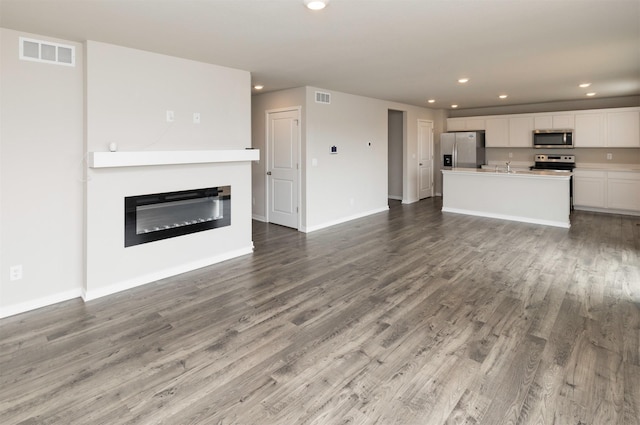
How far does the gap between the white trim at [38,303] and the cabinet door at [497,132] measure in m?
9.00

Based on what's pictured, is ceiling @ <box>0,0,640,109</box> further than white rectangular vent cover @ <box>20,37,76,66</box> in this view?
No

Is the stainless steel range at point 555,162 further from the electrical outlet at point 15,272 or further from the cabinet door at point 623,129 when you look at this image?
the electrical outlet at point 15,272

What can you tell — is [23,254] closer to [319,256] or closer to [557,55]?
[319,256]

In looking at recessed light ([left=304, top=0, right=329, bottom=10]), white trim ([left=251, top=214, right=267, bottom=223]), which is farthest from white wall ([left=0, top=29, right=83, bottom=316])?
white trim ([left=251, top=214, right=267, bottom=223])

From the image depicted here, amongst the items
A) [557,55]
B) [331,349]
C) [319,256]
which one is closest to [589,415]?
[331,349]

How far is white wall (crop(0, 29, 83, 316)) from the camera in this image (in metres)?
3.18

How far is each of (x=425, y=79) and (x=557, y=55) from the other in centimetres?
179

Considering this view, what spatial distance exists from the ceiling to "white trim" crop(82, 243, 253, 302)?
2.36 metres

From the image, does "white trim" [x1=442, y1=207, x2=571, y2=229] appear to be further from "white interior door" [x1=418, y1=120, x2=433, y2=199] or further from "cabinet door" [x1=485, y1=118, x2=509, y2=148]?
"cabinet door" [x1=485, y1=118, x2=509, y2=148]

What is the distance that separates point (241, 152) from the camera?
186 inches

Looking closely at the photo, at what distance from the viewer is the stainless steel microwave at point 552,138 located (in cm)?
807

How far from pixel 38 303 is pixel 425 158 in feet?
28.4

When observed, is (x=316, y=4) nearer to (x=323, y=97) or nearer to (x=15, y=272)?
(x=15, y=272)

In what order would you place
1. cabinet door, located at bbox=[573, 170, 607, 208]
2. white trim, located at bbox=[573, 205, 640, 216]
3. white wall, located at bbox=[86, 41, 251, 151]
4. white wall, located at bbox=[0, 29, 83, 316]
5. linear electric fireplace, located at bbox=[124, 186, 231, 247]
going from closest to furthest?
white wall, located at bbox=[0, 29, 83, 316] → white wall, located at bbox=[86, 41, 251, 151] → linear electric fireplace, located at bbox=[124, 186, 231, 247] → white trim, located at bbox=[573, 205, 640, 216] → cabinet door, located at bbox=[573, 170, 607, 208]
